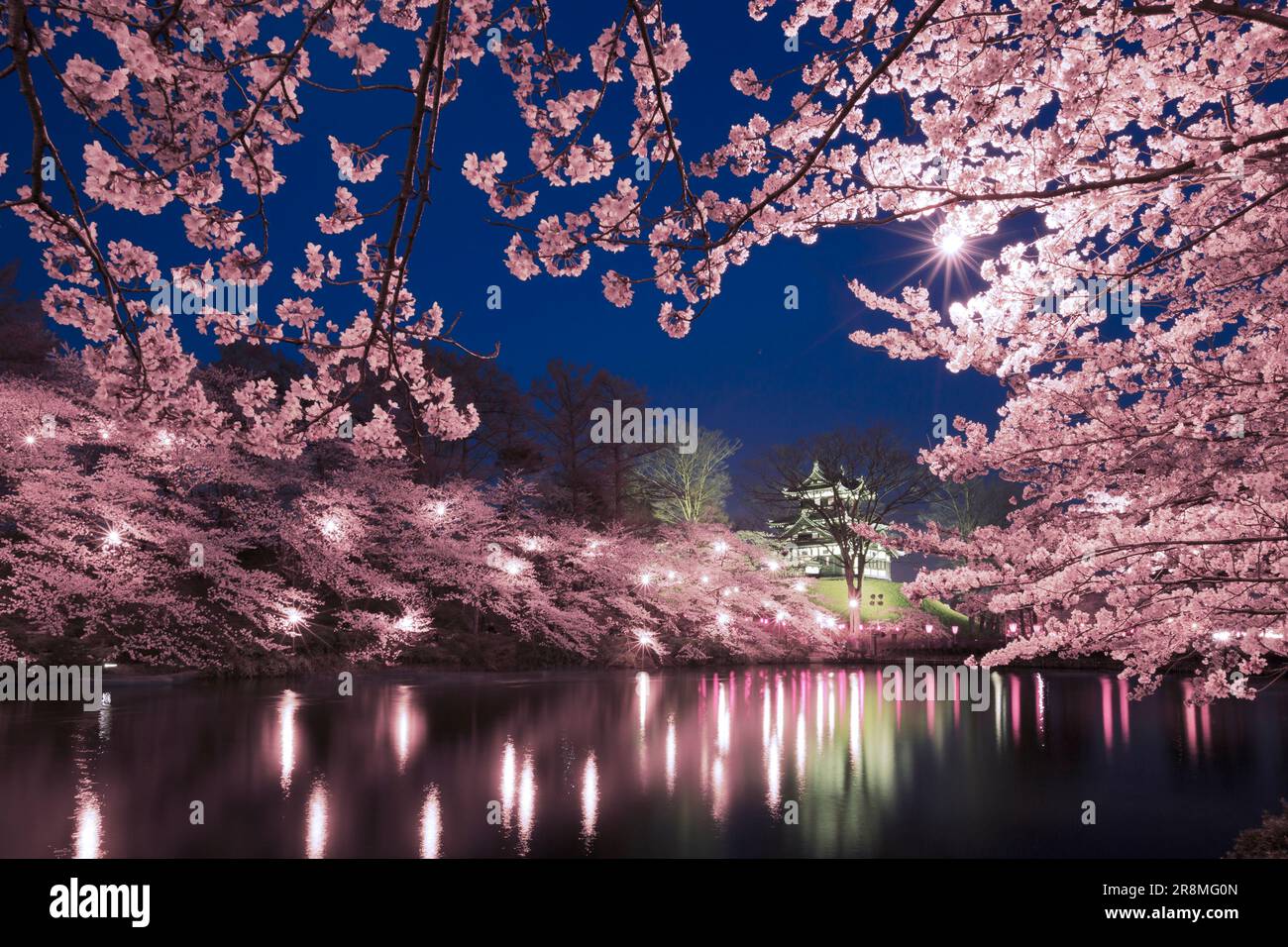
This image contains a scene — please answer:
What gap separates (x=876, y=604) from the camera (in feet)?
125

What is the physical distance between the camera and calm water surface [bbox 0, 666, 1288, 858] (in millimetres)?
6598

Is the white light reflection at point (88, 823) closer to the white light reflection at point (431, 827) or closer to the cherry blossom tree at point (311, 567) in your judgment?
the white light reflection at point (431, 827)

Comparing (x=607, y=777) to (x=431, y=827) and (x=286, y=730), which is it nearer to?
(x=431, y=827)

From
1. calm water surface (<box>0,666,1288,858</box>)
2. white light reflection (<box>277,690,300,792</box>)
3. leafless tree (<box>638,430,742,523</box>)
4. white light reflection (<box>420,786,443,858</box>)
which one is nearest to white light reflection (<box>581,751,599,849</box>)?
calm water surface (<box>0,666,1288,858</box>)

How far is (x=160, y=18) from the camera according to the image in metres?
3.35

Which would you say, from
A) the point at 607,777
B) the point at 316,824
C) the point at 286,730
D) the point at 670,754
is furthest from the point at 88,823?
the point at 670,754

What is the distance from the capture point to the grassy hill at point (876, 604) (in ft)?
123

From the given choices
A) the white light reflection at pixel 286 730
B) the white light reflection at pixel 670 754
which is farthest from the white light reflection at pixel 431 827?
the white light reflection at pixel 670 754

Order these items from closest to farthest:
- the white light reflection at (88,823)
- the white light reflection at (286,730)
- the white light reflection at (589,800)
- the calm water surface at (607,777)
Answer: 1. the white light reflection at (88,823)
2. the calm water surface at (607,777)
3. the white light reflection at (589,800)
4. the white light reflection at (286,730)

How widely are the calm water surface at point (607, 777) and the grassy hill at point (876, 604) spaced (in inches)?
846

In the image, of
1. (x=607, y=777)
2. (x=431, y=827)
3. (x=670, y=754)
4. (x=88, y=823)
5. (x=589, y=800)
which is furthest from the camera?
(x=670, y=754)

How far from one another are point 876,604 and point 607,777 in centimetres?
3219
